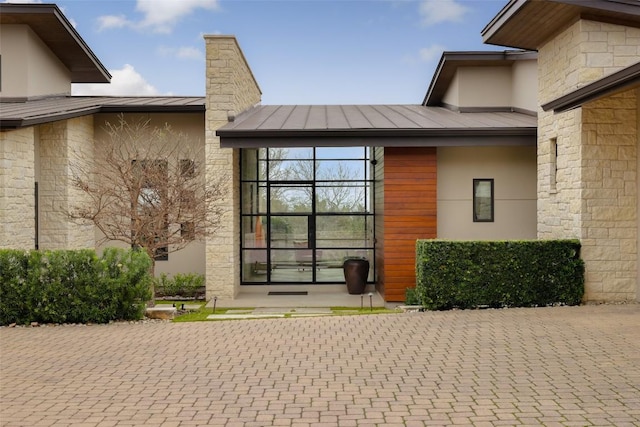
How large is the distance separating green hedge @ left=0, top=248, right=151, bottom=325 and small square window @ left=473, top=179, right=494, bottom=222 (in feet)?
28.1

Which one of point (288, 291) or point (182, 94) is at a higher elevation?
point (182, 94)

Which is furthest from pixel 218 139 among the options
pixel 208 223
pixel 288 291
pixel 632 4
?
pixel 632 4

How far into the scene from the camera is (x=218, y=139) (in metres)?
14.0

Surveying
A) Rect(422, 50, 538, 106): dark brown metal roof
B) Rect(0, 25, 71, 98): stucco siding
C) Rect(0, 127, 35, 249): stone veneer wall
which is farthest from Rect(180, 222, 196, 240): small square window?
Rect(422, 50, 538, 106): dark brown metal roof

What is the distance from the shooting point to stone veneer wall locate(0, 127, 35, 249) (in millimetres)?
11367

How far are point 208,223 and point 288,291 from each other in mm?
3093

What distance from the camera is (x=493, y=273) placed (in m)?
10.2

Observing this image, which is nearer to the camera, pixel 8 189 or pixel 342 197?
pixel 8 189

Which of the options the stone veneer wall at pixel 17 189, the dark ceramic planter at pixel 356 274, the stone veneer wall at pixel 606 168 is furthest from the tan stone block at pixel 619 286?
the stone veneer wall at pixel 17 189

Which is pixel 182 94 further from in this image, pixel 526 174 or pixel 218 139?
pixel 526 174

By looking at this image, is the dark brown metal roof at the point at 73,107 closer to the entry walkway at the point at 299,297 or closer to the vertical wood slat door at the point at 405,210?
the entry walkway at the point at 299,297

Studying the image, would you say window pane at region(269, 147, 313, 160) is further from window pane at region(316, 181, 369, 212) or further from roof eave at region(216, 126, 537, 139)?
roof eave at region(216, 126, 537, 139)

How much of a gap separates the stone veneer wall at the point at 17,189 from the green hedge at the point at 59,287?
2.19 metres

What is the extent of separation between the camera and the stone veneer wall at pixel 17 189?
1137 centimetres
